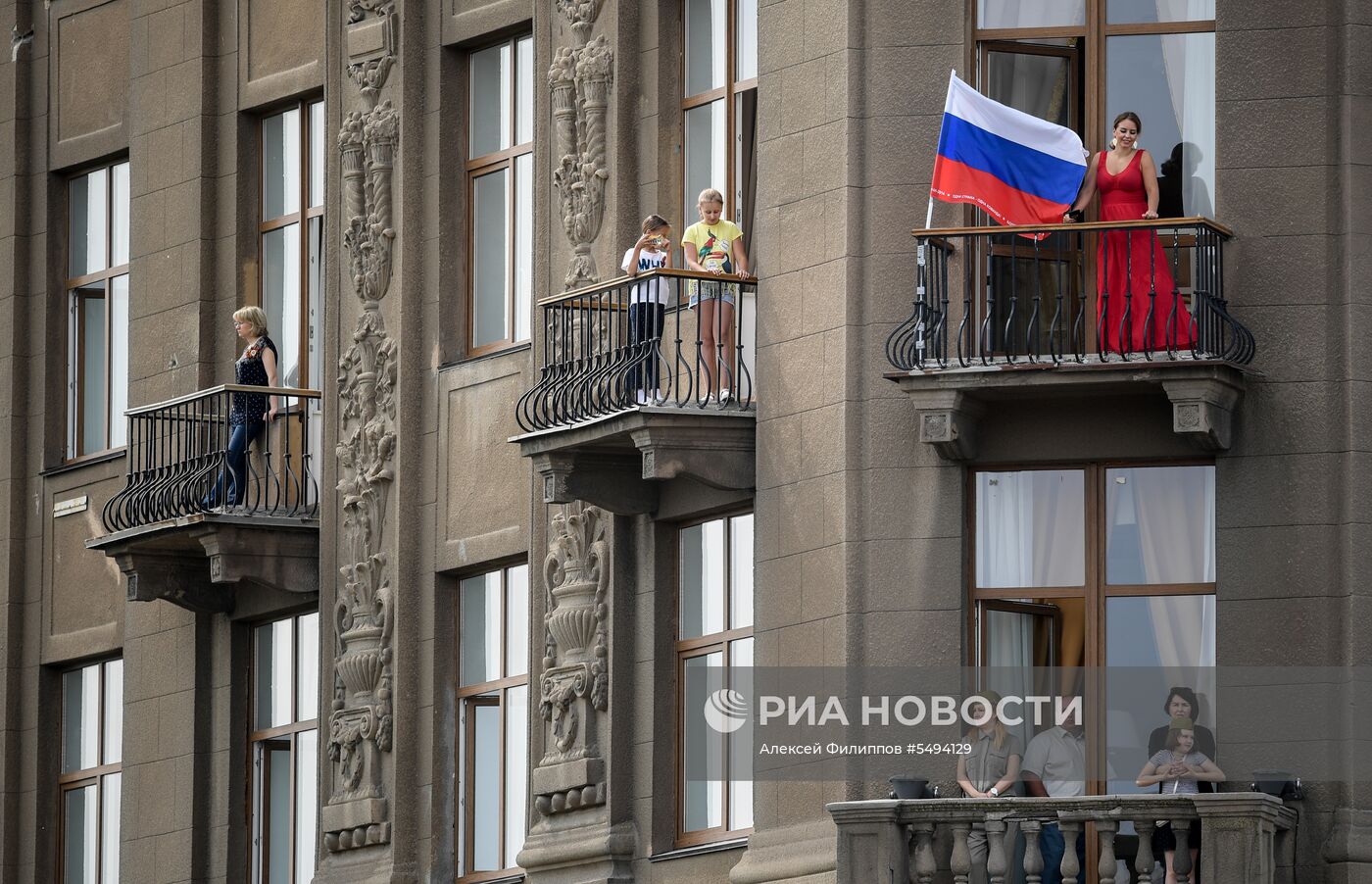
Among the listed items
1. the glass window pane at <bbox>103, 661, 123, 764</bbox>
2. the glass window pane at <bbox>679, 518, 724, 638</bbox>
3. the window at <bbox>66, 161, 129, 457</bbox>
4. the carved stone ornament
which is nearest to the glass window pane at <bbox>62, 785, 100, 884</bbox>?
the glass window pane at <bbox>103, 661, 123, 764</bbox>

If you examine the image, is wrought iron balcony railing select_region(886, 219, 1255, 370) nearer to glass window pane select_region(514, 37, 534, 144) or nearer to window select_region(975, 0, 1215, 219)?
window select_region(975, 0, 1215, 219)

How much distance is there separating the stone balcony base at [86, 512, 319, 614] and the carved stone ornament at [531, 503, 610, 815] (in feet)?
11.9

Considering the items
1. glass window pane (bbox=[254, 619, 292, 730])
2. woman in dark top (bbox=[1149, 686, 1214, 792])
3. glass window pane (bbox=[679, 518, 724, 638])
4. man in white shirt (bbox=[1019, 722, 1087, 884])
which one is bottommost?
man in white shirt (bbox=[1019, 722, 1087, 884])

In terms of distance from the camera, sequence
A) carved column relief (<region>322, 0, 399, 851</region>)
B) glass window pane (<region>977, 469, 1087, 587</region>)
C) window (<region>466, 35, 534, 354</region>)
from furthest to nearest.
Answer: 1. carved column relief (<region>322, 0, 399, 851</region>)
2. window (<region>466, 35, 534, 354</region>)
3. glass window pane (<region>977, 469, 1087, 587</region>)

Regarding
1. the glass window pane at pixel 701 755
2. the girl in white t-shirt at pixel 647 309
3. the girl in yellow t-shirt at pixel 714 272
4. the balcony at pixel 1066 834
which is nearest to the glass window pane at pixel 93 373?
the glass window pane at pixel 701 755

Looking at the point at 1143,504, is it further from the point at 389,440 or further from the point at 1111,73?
the point at 389,440

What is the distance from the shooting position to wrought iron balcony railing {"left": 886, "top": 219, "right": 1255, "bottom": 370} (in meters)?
29.8

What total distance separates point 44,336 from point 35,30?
3.10 metres

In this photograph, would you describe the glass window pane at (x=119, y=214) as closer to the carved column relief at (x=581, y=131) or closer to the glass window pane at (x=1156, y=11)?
the carved column relief at (x=581, y=131)

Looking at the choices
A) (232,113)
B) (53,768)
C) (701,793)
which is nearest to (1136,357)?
(701,793)

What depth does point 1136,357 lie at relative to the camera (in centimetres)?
2969

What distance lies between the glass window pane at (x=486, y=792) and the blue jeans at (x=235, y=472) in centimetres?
309

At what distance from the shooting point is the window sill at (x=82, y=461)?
3941 centimetres

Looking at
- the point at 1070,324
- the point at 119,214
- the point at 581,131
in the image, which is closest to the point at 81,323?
the point at 119,214
